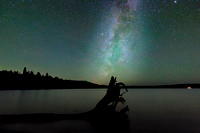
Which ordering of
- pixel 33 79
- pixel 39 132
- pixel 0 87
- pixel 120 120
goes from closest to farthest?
1. pixel 39 132
2. pixel 120 120
3. pixel 0 87
4. pixel 33 79

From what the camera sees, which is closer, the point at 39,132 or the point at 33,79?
the point at 39,132

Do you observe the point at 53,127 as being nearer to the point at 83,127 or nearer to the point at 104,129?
the point at 83,127

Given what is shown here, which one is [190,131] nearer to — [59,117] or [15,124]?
[59,117]

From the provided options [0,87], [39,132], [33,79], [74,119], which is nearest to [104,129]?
[74,119]

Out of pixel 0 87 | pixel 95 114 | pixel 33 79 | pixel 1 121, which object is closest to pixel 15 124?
pixel 1 121

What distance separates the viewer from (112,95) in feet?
62.5

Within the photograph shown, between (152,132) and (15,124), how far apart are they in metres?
14.1

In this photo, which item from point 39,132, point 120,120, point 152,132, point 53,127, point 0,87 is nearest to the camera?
point 39,132

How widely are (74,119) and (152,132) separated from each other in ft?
28.6

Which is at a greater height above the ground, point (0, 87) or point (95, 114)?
point (0, 87)

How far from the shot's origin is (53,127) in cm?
1719

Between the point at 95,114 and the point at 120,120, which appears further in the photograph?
the point at 120,120

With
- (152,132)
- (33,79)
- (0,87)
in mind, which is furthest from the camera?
(33,79)

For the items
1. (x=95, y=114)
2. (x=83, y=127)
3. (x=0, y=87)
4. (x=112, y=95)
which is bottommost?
(x=83, y=127)
